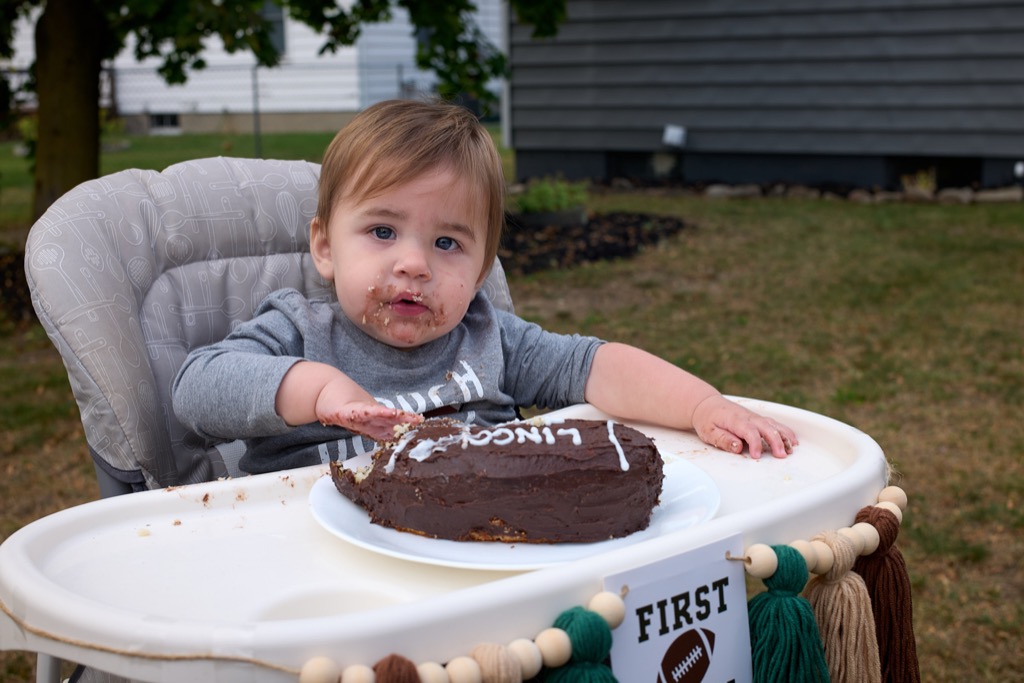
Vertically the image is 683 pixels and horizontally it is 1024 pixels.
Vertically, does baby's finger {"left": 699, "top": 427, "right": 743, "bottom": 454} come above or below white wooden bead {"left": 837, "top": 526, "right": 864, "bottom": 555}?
above

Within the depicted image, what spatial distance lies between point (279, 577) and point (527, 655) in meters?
0.34

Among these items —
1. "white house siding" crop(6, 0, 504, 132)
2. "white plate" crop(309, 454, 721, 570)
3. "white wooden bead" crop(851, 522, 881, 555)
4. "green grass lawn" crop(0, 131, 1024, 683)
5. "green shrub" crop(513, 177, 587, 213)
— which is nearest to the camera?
"white plate" crop(309, 454, 721, 570)

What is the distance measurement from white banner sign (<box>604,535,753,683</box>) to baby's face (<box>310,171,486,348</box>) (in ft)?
2.18

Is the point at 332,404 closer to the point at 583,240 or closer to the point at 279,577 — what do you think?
the point at 279,577

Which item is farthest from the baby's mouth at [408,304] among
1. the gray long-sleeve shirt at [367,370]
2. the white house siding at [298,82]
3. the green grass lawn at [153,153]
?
the white house siding at [298,82]

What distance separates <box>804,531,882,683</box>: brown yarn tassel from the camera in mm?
1316

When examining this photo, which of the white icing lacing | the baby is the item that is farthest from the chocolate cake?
the baby

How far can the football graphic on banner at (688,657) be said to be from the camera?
1.22 metres

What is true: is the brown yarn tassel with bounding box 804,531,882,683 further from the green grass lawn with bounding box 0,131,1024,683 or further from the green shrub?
the green shrub

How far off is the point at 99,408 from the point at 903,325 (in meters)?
4.50

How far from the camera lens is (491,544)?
4.17ft

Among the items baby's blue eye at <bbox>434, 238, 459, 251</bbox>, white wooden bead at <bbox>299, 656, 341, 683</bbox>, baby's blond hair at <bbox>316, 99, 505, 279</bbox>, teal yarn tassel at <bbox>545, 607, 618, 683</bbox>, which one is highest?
baby's blond hair at <bbox>316, 99, 505, 279</bbox>

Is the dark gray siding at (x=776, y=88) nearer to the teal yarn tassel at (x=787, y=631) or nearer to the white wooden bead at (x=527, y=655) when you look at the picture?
the teal yarn tassel at (x=787, y=631)

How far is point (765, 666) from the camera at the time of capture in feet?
4.18
